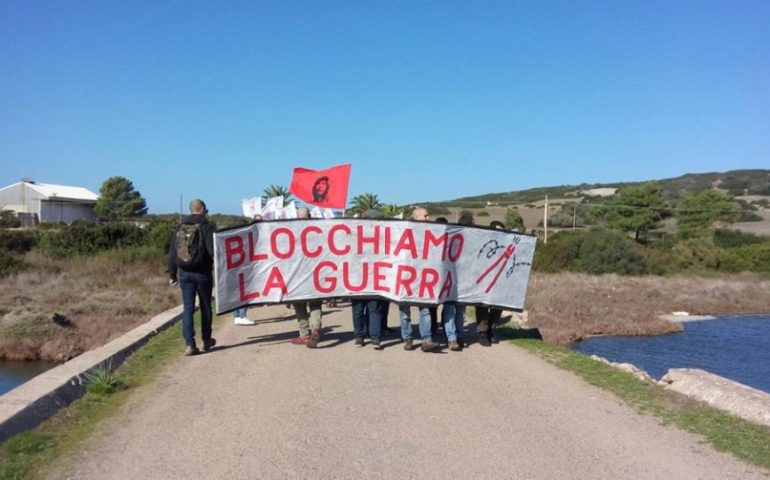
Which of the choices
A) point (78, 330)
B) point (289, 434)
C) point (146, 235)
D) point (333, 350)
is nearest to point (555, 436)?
point (289, 434)

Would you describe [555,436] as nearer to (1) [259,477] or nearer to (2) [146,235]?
(1) [259,477]

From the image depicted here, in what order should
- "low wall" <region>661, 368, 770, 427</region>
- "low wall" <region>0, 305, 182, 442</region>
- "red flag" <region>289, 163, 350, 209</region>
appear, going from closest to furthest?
"low wall" <region>0, 305, 182, 442</region> < "low wall" <region>661, 368, 770, 427</region> < "red flag" <region>289, 163, 350, 209</region>

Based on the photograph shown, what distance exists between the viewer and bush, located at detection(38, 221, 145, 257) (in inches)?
1426

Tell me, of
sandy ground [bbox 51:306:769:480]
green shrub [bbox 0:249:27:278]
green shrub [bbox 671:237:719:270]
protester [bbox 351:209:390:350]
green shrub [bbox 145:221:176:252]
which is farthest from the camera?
green shrub [bbox 671:237:719:270]

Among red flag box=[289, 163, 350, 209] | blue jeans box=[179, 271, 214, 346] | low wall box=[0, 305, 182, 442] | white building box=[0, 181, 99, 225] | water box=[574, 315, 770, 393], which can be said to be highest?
white building box=[0, 181, 99, 225]

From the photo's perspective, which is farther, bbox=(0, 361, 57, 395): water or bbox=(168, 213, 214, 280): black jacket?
bbox=(0, 361, 57, 395): water

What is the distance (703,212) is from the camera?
75562mm

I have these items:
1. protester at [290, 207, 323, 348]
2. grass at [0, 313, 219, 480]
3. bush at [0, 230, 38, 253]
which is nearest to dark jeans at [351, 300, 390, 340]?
protester at [290, 207, 323, 348]

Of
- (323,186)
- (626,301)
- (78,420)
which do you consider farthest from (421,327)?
(626,301)

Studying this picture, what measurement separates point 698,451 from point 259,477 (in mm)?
3738

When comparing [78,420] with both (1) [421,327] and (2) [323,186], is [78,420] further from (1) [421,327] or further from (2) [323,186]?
(2) [323,186]

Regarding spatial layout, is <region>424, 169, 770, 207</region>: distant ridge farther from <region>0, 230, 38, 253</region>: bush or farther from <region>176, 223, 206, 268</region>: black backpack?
<region>176, 223, 206, 268</region>: black backpack

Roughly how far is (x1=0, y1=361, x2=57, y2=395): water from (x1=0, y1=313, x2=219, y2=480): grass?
195 inches

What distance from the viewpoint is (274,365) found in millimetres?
8867
